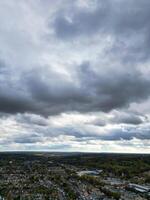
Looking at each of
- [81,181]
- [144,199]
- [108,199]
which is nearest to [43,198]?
[108,199]

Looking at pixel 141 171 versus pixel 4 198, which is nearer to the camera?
pixel 4 198

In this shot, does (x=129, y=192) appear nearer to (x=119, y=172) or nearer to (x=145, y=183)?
(x=145, y=183)

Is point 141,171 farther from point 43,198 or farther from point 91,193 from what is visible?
point 43,198

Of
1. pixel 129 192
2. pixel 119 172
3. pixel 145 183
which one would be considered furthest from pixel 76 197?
pixel 119 172

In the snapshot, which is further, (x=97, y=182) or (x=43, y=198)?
(x=97, y=182)

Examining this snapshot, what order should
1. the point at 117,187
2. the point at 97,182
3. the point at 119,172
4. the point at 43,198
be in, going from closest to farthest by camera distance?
the point at 43,198
the point at 117,187
the point at 97,182
the point at 119,172

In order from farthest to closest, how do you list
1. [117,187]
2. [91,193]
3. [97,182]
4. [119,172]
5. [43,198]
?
[119,172] → [97,182] → [117,187] → [91,193] → [43,198]

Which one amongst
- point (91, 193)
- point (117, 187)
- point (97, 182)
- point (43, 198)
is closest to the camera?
point (43, 198)

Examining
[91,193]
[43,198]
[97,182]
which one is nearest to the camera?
[43,198]
